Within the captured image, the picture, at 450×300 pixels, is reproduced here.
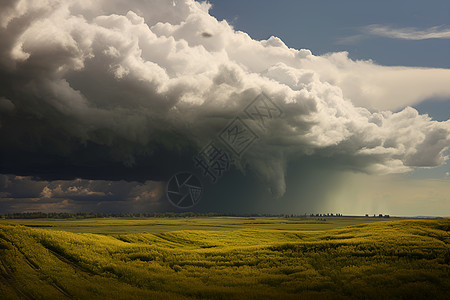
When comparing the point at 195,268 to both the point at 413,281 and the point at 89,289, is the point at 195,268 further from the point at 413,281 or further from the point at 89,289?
the point at 413,281

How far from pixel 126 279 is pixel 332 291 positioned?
25506 millimetres

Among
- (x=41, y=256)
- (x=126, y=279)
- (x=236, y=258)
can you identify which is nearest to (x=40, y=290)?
(x=126, y=279)

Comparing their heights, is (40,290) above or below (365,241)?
below

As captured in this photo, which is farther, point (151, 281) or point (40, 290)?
point (151, 281)

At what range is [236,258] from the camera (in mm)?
54062

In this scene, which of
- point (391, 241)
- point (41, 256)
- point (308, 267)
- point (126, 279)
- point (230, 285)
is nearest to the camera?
point (230, 285)

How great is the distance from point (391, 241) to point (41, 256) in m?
56.2

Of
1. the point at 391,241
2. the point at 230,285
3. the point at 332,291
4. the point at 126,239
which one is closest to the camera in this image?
the point at 332,291

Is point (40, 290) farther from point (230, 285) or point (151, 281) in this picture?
point (230, 285)

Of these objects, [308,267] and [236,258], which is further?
[236,258]

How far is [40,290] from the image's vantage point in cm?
3872

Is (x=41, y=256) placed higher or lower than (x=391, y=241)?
lower

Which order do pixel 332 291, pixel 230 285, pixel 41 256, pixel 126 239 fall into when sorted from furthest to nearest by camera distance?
pixel 126 239
pixel 41 256
pixel 230 285
pixel 332 291

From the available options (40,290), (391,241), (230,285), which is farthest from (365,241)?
(40,290)
